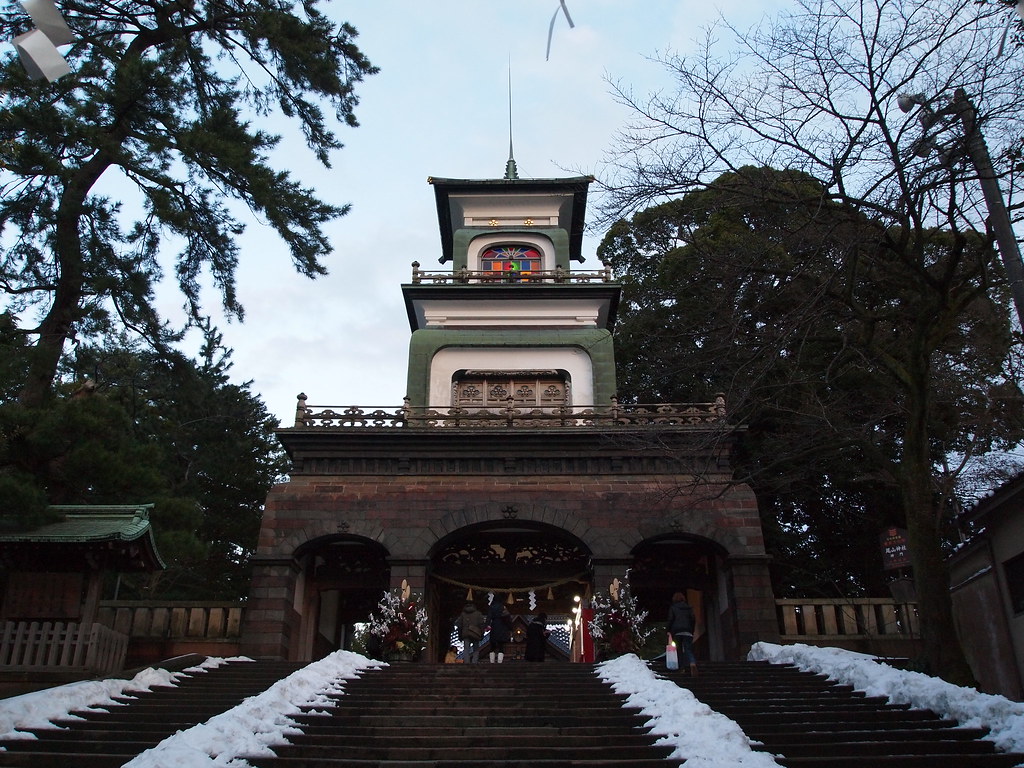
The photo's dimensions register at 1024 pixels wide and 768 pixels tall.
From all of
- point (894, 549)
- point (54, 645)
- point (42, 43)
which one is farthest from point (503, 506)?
point (42, 43)

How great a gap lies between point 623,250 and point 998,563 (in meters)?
19.9

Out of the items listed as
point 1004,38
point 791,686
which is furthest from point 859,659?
point 1004,38

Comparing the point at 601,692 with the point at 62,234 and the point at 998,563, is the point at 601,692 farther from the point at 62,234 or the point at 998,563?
the point at 62,234

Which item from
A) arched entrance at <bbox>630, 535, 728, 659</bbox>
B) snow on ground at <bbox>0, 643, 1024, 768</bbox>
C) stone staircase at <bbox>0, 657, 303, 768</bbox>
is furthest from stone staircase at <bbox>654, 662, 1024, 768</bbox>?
arched entrance at <bbox>630, 535, 728, 659</bbox>

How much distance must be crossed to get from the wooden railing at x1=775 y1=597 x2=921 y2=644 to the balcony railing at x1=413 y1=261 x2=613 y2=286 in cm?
1034

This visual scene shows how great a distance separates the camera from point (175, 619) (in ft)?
55.4

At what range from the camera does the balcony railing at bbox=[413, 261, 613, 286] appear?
2334 cm

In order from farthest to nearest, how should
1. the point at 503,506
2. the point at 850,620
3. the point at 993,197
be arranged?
1. the point at 503,506
2. the point at 850,620
3. the point at 993,197

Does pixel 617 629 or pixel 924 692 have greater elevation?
pixel 617 629

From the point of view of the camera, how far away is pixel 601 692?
10.8 metres

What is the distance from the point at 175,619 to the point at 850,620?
13593 mm

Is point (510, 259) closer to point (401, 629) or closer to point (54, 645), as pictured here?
point (401, 629)

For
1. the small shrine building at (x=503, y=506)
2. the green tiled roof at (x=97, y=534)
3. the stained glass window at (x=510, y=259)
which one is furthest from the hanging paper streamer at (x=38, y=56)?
the stained glass window at (x=510, y=259)

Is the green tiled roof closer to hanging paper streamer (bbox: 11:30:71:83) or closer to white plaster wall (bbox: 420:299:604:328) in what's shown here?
hanging paper streamer (bbox: 11:30:71:83)
